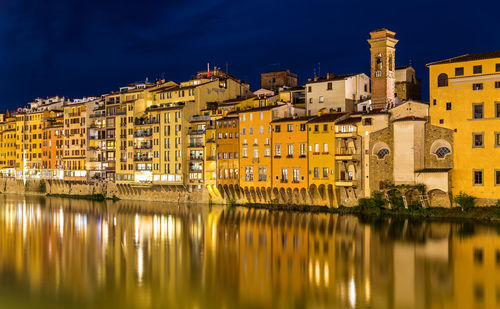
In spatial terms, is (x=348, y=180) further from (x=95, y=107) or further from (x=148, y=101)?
(x=95, y=107)

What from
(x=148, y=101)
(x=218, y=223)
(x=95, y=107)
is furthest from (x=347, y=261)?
(x=95, y=107)

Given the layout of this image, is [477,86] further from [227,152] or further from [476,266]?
[227,152]

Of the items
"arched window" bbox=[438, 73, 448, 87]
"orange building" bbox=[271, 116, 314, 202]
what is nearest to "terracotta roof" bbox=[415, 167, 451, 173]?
"arched window" bbox=[438, 73, 448, 87]

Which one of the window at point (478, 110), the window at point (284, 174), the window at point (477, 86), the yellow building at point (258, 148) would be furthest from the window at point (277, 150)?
the window at point (477, 86)

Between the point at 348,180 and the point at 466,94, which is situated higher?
the point at 466,94

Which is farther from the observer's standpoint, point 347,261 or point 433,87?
point 433,87

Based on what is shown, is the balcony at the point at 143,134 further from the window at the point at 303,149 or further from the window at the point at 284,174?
the window at the point at 303,149

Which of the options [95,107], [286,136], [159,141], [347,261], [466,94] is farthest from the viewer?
[95,107]

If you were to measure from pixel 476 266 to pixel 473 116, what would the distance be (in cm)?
1708

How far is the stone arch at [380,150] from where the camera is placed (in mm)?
44250

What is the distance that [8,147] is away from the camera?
91500 millimetres

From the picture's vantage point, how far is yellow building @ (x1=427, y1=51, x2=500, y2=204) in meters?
40.3

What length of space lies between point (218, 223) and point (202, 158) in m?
15.7

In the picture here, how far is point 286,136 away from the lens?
166 feet
